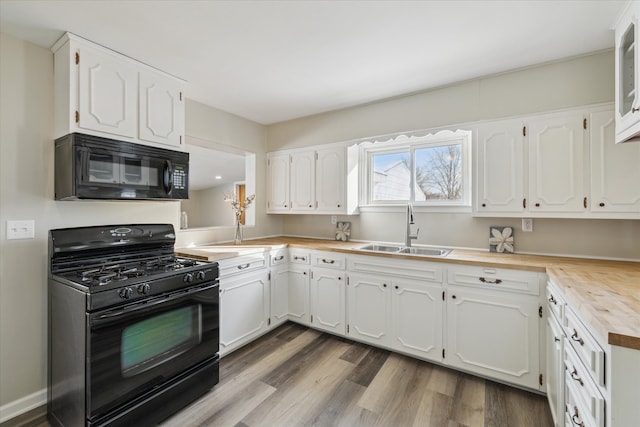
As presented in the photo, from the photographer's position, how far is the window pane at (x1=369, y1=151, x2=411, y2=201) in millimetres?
3162

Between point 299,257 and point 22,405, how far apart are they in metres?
2.27

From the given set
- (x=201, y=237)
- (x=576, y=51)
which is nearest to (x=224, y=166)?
(x=201, y=237)

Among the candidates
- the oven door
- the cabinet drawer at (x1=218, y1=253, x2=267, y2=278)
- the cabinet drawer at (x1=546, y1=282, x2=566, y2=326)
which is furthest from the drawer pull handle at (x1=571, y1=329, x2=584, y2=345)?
the cabinet drawer at (x1=218, y1=253, x2=267, y2=278)

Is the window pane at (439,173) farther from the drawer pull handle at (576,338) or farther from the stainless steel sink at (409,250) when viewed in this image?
the drawer pull handle at (576,338)

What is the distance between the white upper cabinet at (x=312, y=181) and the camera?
3.22 metres

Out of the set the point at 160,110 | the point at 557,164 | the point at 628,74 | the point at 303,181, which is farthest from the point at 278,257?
the point at 628,74

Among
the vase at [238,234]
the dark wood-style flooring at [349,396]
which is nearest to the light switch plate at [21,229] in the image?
the dark wood-style flooring at [349,396]

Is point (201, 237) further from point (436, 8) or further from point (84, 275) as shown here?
point (436, 8)

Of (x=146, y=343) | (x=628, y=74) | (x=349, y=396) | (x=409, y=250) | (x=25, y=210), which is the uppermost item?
(x=628, y=74)

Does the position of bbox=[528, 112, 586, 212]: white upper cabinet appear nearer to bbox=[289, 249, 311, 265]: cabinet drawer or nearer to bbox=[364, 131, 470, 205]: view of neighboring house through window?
bbox=[364, 131, 470, 205]: view of neighboring house through window

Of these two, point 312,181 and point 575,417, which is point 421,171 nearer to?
point 312,181

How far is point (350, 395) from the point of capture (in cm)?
203

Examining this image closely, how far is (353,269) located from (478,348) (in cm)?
117

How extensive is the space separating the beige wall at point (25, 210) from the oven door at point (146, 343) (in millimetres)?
817
